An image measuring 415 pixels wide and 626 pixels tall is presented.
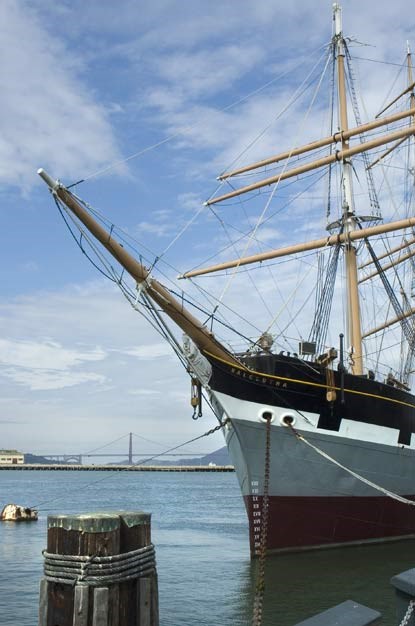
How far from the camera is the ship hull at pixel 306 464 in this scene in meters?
17.2

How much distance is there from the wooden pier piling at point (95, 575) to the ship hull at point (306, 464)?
12.1 m

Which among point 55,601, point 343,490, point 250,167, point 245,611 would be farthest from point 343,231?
point 55,601

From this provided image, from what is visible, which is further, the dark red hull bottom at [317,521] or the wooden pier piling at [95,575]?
the dark red hull bottom at [317,521]

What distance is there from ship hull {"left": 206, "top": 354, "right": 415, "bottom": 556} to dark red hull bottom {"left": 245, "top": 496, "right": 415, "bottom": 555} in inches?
1.1

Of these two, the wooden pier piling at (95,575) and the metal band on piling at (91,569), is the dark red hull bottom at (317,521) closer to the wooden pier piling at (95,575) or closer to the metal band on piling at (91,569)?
the wooden pier piling at (95,575)

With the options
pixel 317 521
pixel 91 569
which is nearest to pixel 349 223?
pixel 317 521

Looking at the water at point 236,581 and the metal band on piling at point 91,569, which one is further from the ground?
the metal band on piling at point 91,569

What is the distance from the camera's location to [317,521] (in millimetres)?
17906

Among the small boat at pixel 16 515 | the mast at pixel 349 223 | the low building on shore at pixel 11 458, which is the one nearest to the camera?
the mast at pixel 349 223

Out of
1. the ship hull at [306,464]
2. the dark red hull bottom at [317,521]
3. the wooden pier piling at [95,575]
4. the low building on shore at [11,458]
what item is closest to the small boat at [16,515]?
the ship hull at [306,464]

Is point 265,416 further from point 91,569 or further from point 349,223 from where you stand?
point 91,569

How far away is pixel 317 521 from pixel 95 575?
14.3 m

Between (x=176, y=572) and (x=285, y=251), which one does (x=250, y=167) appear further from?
(x=176, y=572)

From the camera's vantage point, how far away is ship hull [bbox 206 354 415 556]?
56.4 ft
